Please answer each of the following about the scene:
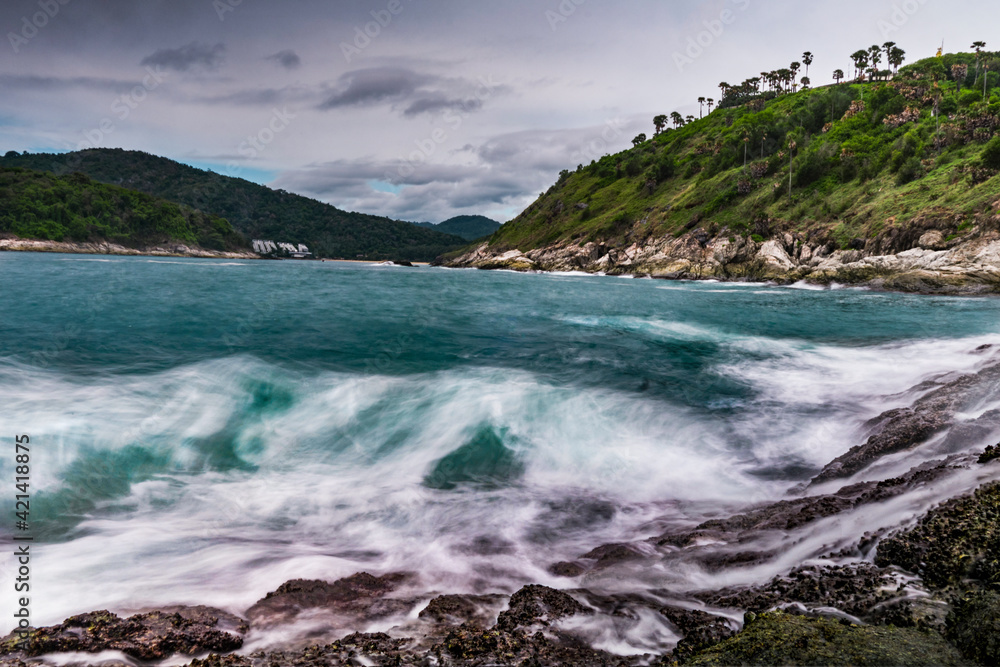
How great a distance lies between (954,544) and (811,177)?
7843 centimetres

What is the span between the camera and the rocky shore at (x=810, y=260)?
114 ft

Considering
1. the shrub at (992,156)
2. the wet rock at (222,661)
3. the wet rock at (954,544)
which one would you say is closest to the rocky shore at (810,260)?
the shrub at (992,156)

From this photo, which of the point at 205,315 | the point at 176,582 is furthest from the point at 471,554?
the point at 205,315

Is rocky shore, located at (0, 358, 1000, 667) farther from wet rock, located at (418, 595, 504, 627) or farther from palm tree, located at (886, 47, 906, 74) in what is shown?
palm tree, located at (886, 47, 906, 74)

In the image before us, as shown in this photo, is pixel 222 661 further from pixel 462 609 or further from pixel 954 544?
pixel 954 544

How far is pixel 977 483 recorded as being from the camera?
13.9ft

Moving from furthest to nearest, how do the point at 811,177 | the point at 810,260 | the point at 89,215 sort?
1. the point at 89,215
2. the point at 811,177
3. the point at 810,260

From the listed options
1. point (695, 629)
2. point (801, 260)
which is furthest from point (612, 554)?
point (801, 260)

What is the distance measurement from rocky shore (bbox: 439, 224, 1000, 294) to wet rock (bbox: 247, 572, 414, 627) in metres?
43.3

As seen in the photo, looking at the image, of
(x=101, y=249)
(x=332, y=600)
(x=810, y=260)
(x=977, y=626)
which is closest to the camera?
(x=977, y=626)

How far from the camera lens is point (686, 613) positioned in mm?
3871

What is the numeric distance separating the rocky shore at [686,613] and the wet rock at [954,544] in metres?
0.01

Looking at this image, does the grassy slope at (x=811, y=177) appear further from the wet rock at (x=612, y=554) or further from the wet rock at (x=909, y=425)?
the wet rock at (x=612, y=554)

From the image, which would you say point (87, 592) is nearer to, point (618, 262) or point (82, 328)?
point (82, 328)
